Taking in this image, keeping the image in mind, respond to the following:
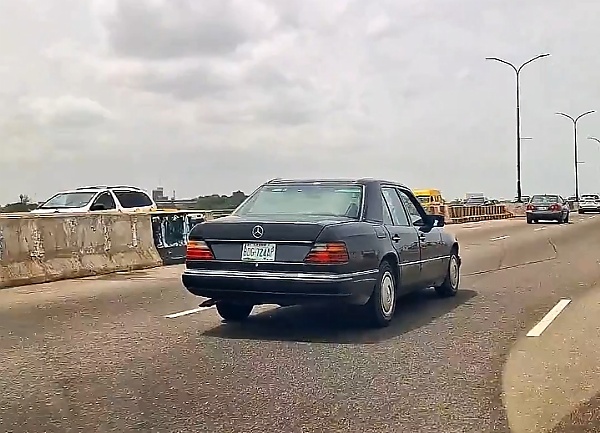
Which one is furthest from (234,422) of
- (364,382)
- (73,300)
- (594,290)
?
(594,290)

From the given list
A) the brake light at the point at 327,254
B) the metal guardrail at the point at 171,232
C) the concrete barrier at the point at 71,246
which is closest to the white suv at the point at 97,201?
the metal guardrail at the point at 171,232

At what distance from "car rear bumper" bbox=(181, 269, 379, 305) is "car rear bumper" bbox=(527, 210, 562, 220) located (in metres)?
36.1

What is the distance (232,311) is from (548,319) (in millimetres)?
3497

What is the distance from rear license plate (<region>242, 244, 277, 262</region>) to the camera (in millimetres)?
8414

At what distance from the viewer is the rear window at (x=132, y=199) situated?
74.0 feet

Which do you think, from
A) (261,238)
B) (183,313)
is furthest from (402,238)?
(183,313)

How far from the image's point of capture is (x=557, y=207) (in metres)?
43.1

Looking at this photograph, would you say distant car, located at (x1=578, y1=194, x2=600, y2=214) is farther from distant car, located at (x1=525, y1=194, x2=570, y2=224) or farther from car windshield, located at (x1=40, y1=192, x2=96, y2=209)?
car windshield, located at (x1=40, y1=192, x2=96, y2=209)

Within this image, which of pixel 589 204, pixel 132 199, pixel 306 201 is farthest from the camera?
pixel 589 204

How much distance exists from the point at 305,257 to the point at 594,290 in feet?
20.4

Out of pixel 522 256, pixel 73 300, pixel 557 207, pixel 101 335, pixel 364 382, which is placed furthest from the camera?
pixel 557 207

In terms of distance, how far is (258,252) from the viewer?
8.45 meters

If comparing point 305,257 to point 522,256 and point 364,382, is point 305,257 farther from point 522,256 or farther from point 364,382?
point 522,256

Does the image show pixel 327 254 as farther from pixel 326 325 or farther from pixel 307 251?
pixel 326 325
